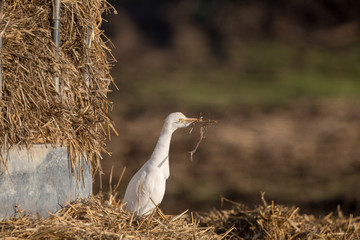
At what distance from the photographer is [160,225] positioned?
16.0 feet

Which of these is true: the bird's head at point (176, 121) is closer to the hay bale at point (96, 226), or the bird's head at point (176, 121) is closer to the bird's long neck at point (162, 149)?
the bird's long neck at point (162, 149)

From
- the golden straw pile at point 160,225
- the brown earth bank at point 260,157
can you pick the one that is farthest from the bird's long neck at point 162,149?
the brown earth bank at point 260,157

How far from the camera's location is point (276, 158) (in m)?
11.9

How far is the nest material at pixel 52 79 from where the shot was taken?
181 inches

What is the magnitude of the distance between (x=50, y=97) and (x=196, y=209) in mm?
4395

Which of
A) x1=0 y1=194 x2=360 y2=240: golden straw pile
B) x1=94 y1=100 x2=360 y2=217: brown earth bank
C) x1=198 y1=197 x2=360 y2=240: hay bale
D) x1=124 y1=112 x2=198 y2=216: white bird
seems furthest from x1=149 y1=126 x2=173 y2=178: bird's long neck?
x1=94 y1=100 x2=360 y2=217: brown earth bank

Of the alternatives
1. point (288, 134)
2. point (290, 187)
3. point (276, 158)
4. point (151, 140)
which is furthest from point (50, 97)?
point (288, 134)

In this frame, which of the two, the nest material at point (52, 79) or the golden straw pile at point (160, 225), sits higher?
the nest material at point (52, 79)

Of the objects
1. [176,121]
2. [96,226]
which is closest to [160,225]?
[96,226]

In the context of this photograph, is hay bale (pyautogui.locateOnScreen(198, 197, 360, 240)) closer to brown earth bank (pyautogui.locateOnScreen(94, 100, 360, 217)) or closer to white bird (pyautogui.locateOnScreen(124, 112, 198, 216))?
white bird (pyautogui.locateOnScreen(124, 112, 198, 216))

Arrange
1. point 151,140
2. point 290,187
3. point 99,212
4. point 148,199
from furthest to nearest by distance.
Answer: point 151,140
point 290,187
point 148,199
point 99,212

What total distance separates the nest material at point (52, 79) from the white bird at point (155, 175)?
51cm

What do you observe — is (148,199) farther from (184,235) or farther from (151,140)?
(151,140)

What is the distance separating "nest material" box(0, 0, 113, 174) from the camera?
461 centimetres
